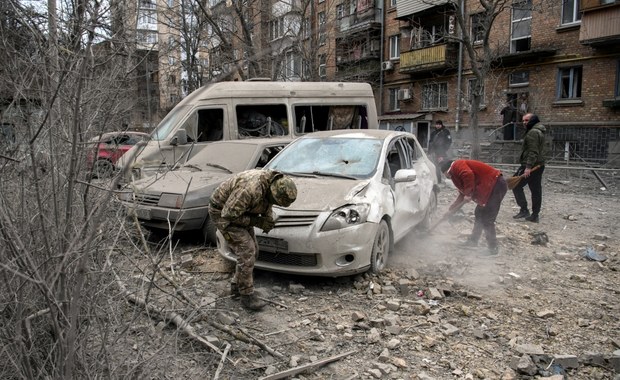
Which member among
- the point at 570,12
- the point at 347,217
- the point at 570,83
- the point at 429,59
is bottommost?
the point at 347,217

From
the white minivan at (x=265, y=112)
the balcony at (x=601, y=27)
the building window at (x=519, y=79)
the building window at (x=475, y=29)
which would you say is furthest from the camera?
the building window at (x=475, y=29)

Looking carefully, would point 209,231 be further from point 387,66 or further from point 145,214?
point 387,66

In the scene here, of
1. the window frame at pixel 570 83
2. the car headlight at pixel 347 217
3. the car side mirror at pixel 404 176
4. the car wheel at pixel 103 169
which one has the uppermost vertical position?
the window frame at pixel 570 83

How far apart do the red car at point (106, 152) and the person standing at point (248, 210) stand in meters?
1.29

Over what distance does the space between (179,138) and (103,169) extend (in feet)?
18.8

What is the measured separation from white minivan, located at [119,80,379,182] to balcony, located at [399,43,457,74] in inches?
580

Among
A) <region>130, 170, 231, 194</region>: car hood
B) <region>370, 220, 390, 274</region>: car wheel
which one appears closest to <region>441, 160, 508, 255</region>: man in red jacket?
<region>370, 220, 390, 274</region>: car wheel

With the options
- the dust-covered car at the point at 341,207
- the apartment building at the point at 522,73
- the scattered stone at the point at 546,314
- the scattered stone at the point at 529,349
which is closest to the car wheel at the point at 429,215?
the dust-covered car at the point at 341,207

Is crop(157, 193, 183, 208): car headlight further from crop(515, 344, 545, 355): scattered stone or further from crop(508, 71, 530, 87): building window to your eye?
crop(508, 71, 530, 87): building window

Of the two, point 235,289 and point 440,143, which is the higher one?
point 440,143

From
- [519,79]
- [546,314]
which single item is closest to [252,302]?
[546,314]

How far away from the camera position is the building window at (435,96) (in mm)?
25328

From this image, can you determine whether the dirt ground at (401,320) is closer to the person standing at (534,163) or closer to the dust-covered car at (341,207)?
the dust-covered car at (341,207)

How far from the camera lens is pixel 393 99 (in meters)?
28.9
